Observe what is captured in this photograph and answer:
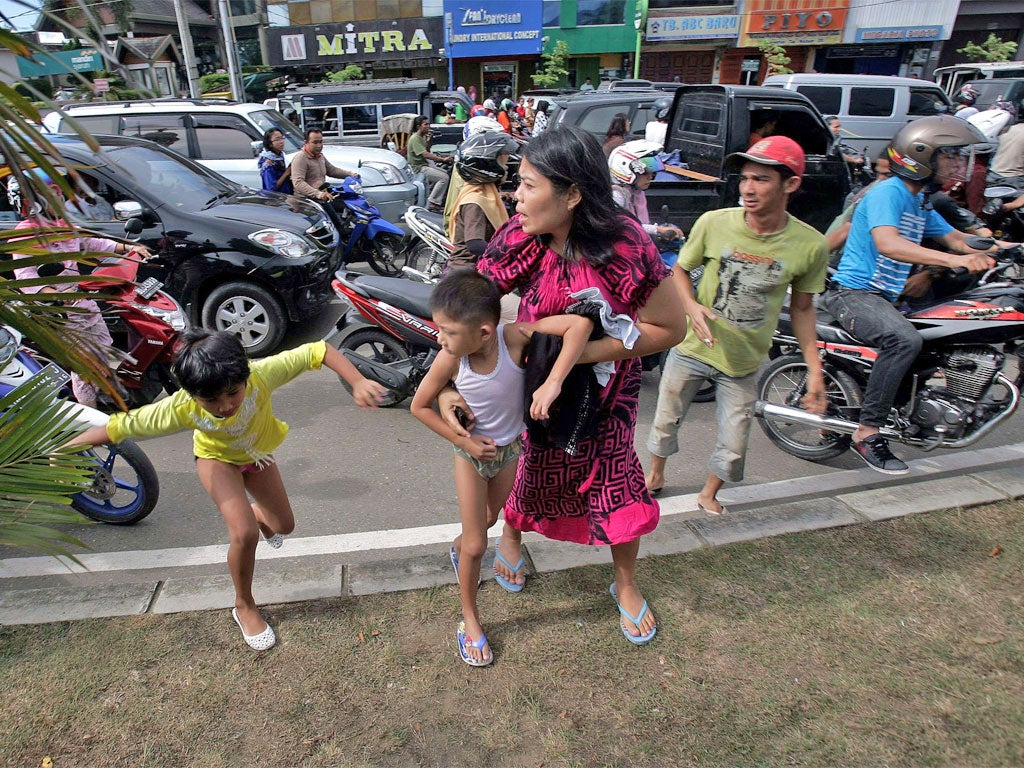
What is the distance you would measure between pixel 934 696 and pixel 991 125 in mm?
10245

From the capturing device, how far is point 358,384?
2.31 m

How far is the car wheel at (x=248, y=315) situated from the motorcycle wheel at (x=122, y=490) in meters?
2.09

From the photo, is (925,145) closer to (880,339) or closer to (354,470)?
(880,339)

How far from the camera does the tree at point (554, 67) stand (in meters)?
25.9

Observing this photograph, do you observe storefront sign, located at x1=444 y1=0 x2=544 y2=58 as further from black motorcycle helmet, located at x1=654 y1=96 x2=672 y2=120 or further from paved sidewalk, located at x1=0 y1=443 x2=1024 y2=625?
paved sidewalk, located at x1=0 y1=443 x2=1024 y2=625

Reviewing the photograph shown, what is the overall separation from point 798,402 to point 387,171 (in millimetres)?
7050

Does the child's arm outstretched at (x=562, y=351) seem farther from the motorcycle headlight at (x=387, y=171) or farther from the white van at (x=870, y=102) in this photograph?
the white van at (x=870, y=102)

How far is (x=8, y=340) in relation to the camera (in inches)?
135

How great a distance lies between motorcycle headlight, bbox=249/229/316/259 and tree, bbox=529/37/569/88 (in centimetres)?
2274

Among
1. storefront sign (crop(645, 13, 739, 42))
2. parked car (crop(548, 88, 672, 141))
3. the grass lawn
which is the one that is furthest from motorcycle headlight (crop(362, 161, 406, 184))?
storefront sign (crop(645, 13, 739, 42))

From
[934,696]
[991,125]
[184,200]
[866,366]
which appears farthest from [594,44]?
[934,696]

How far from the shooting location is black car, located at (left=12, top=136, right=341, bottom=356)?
5285 mm

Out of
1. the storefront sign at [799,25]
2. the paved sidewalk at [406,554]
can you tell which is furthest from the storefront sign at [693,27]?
the paved sidewalk at [406,554]

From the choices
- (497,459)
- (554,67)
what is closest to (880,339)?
(497,459)
